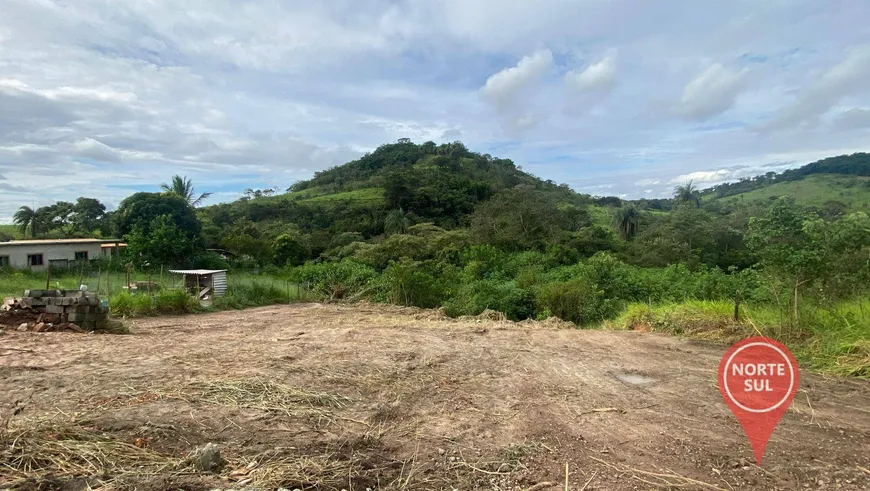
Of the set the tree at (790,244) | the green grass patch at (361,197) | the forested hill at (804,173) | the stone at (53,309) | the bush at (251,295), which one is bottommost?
the bush at (251,295)

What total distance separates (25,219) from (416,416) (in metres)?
40.4

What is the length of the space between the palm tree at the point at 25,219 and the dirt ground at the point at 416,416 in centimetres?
3405

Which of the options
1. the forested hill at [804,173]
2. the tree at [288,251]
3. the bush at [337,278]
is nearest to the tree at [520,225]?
the bush at [337,278]

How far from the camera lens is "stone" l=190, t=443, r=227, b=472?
326cm

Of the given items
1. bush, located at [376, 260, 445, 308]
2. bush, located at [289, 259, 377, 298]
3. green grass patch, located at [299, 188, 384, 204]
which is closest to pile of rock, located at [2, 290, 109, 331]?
bush, located at [376, 260, 445, 308]

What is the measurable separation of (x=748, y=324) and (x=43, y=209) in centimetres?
4278

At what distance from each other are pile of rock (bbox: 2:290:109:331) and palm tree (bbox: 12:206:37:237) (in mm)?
32178

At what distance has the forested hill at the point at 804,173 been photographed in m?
59.5

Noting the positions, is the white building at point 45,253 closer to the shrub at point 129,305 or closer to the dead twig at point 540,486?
the shrub at point 129,305

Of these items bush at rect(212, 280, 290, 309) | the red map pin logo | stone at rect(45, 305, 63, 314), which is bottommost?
bush at rect(212, 280, 290, 309)

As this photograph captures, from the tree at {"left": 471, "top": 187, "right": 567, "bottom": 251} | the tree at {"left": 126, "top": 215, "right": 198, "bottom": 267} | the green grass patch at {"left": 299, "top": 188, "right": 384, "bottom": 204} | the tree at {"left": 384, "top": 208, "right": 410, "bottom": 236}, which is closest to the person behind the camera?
the tree at {"left": 126, "top": 215, "right": 198, "bottom": 267}

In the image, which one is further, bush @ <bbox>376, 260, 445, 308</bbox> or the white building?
the white building

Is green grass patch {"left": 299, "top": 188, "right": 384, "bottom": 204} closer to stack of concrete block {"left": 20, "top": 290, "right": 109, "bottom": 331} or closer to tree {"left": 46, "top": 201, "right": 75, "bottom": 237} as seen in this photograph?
tree {"left": 46, "top": 201, "right": 75, "bottom": 237}

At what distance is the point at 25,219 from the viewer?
33.8m
